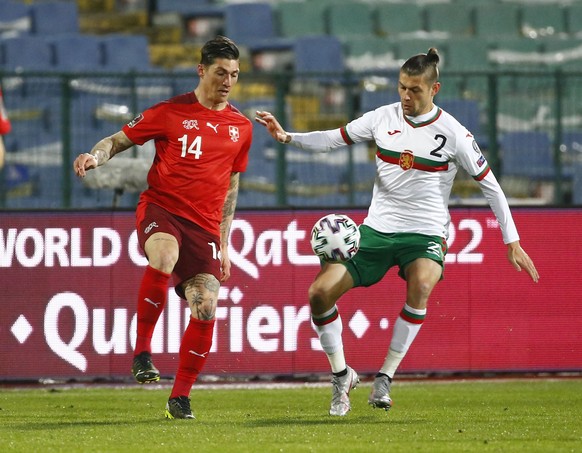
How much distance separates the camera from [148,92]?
1298 cm

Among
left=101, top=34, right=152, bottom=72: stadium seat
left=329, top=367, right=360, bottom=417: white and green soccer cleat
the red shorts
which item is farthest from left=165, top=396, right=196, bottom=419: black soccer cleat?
left=101, top=34, right=152, bottom=72: stadium seat

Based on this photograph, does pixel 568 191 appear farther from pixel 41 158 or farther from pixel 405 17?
pixel 405 17

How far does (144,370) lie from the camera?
788 centimetres

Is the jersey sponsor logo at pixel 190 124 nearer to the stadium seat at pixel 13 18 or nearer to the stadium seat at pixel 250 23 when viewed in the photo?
the stadium seat at pixel 250 23

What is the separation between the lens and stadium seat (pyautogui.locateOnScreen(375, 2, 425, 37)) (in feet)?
65.9

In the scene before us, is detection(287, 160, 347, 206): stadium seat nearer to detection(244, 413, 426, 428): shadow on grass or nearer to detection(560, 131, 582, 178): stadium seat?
detection(560, 131, 582, 178): stadium seat

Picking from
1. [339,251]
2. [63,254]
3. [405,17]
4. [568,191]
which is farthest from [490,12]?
[339,251]

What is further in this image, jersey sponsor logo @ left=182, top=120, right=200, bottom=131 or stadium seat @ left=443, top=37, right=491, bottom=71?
stadium seat @ left=443, top=37, right=491, bottom=71

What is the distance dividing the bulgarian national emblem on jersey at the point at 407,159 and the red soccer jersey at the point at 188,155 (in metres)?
1.19

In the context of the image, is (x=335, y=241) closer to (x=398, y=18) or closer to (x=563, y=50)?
(x=563, y=50)

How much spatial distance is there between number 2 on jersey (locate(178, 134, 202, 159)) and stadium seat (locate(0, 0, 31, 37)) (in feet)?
34.7

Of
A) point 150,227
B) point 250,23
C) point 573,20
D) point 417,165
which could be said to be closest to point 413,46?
point 250,23

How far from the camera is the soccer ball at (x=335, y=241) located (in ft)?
28.3

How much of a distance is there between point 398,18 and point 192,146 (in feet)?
40.3
